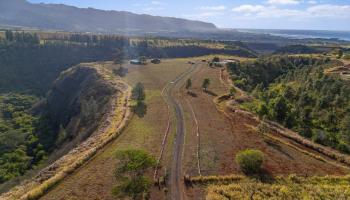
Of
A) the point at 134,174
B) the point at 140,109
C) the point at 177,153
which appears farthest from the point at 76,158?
the point at 140,109

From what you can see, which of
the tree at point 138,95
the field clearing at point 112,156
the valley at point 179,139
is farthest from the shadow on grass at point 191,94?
the tree at point 138,95

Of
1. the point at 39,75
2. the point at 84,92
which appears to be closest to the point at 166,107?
the point at 84,92

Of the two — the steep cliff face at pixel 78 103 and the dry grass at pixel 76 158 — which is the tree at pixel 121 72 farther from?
the dry grass at pixel 76 158

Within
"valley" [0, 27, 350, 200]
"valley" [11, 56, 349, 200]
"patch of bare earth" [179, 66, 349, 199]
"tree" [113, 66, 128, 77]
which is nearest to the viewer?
"valley" [0, 27, 350, 200]

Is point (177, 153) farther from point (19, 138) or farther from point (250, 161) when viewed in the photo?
point (19, 138)

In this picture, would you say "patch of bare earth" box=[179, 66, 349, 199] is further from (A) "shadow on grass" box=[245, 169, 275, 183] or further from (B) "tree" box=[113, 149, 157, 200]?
(B) "tree" box=[113, 149, 157, 200]

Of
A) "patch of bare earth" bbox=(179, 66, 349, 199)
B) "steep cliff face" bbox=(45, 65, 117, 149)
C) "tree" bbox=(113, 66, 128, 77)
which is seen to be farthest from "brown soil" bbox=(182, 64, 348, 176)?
"tree" bbox=(113, 66, 128, 77)

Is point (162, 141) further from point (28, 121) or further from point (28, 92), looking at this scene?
point (28, 92)

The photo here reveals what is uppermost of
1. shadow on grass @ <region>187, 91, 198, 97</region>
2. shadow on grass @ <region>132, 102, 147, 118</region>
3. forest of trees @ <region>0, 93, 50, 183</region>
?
shadow on grass @ <region>187, 91, 198, 97</region>
